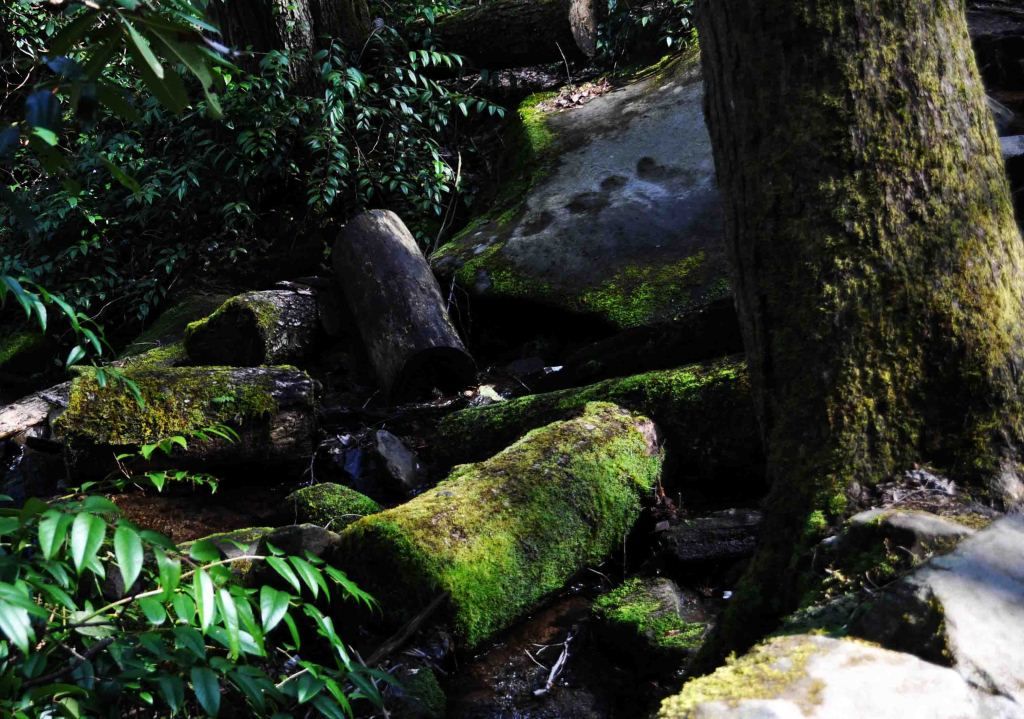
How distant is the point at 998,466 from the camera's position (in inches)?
82.3

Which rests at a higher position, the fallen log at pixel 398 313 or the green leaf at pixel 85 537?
the green leaf at pixel 85 537

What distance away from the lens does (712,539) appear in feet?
10.7

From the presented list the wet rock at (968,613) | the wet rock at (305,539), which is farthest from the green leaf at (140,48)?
the wet rock at (305,539)

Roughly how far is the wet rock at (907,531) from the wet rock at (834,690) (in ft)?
1.08

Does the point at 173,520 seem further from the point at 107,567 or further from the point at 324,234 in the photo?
the point at 324,234

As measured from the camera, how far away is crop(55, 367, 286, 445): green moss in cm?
454

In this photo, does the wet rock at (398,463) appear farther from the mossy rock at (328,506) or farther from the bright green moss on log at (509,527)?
the bright green moss on log at (509,527)

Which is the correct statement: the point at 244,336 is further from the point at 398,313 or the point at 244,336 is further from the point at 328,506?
the point at 328,506

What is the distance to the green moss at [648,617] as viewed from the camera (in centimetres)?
276

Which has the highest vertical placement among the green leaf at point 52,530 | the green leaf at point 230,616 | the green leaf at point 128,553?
the green leaf at point 52,530

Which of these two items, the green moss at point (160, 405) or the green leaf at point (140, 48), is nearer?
the green leaf at point (140, 48)

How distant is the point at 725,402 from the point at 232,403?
2.56 m

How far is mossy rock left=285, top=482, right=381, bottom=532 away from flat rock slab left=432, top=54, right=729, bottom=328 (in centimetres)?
208

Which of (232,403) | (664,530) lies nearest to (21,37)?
(232,403)
